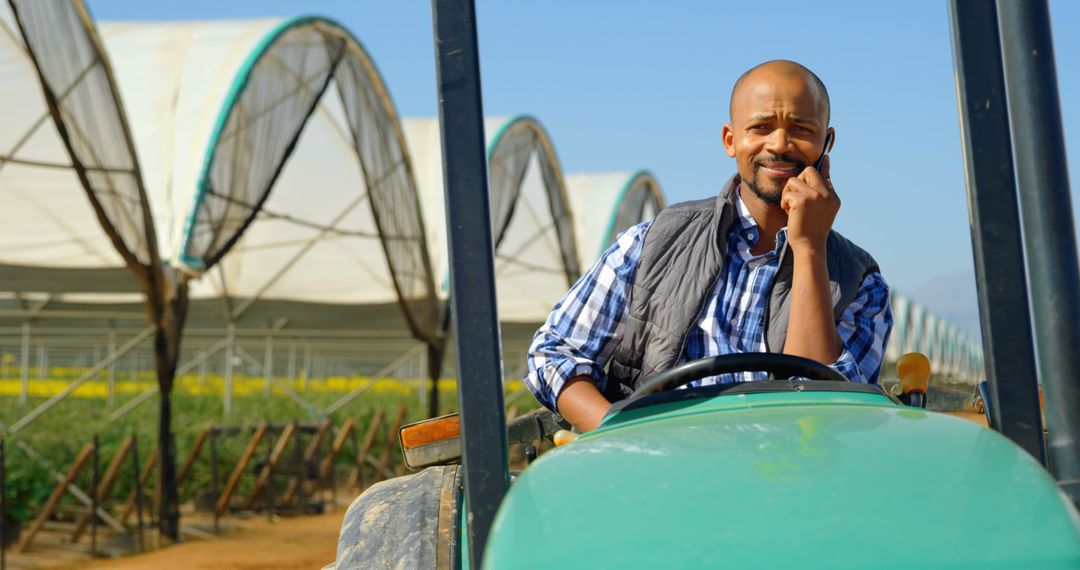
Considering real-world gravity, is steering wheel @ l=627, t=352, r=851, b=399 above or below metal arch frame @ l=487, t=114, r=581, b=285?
below

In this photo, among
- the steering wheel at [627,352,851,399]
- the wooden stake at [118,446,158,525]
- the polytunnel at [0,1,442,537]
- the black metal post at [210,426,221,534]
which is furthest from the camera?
the black metal post at [210,426,221,534]

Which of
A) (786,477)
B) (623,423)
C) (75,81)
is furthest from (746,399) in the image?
(75,81)

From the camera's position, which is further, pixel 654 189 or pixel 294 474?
pixel 654 189

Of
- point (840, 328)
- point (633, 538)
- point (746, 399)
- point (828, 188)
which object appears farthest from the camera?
point (840, 328)

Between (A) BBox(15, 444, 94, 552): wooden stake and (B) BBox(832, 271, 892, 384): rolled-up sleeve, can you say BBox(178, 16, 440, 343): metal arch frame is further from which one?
(B) BBox(832, 271, 892, 384): rolled-up sleeve

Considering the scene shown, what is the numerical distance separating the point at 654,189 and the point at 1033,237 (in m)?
28.4

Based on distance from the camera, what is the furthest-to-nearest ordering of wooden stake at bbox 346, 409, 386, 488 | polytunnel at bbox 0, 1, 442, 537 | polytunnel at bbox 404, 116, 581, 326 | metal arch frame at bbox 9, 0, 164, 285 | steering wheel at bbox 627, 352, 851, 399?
polytunnel at bbox 404, 116, 581, 326 → wooden stake at bbox 346, 409, 386, 488 → polytunnel at bbox 0, 1, 442, 537 → metal arch frame at bbox 9, 0, 164, 285 → steering wheel at bbox 627, 352, 851, 399

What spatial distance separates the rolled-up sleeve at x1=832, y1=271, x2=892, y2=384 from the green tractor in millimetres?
383

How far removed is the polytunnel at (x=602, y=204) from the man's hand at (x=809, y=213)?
24237 mm

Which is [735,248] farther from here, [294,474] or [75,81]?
[294,474]

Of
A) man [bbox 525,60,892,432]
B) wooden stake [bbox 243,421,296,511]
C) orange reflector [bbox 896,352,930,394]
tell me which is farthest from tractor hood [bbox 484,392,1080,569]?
wooden stake [bbox 243,421,296,511]

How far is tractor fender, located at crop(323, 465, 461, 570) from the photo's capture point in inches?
84.8

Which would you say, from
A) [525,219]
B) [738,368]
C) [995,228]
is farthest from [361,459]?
[995,228]

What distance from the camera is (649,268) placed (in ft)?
8.70
